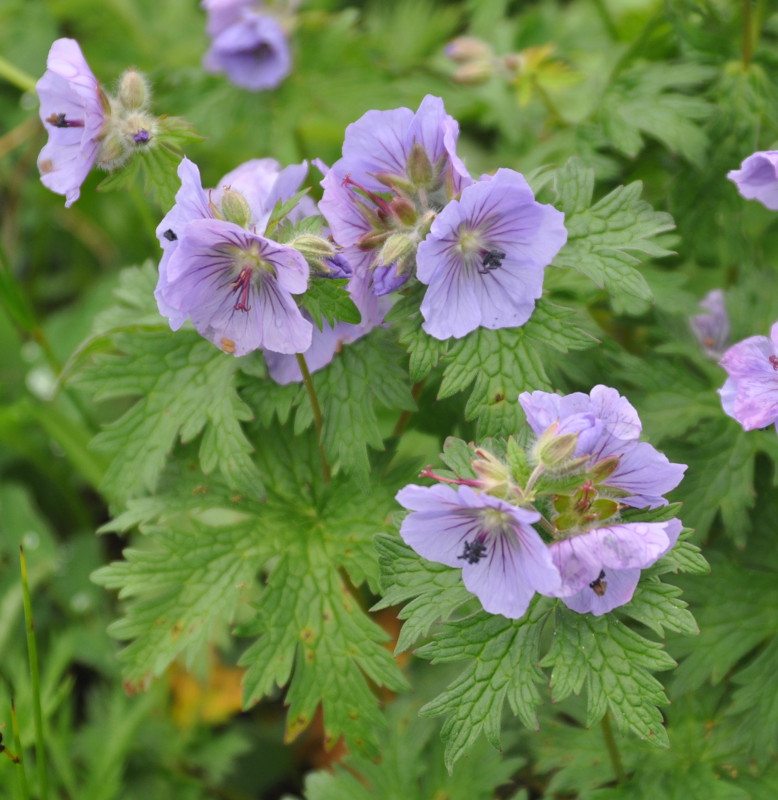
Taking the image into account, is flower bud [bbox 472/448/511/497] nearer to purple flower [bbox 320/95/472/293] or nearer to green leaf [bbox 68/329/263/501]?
purple flower [bbox 320/95/472/293]

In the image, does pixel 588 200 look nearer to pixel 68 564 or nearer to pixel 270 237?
pixel 270 237

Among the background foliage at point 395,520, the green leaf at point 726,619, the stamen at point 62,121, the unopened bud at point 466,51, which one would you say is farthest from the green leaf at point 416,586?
the unopened bud at point 466,51

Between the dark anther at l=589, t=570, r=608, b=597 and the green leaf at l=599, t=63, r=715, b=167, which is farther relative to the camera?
the green leaf at l=599, t=63, r=715, b=167

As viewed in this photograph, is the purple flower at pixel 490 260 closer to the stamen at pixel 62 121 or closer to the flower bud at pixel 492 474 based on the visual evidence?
the flower bud at pixel 492 474

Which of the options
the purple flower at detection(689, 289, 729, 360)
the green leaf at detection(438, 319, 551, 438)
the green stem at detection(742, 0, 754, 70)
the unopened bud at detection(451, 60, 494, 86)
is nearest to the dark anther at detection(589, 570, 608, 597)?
the green leaf at detection(438, 319, 551, 438)

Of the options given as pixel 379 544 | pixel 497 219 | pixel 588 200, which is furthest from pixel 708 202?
pixel 379 544

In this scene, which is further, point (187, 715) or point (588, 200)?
point (187, 715)
